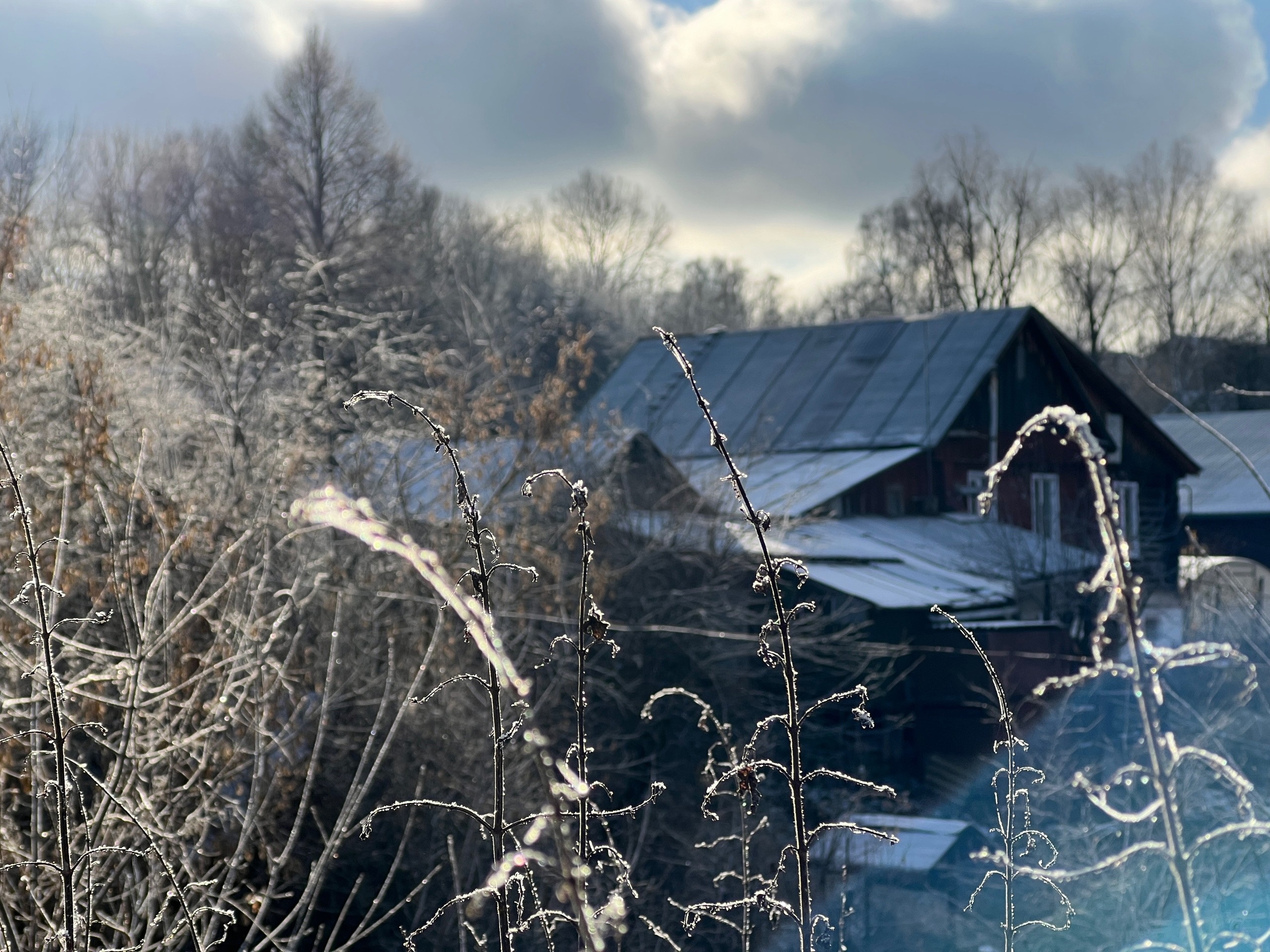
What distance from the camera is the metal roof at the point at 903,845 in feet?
36.7

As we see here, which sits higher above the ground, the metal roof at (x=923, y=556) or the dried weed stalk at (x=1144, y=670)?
the dried weed stalk at (x=1144, y=670)

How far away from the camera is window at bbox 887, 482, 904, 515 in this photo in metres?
19.2

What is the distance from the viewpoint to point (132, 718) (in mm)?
3773

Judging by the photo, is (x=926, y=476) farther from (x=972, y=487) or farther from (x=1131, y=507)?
(x=1131, y=507)

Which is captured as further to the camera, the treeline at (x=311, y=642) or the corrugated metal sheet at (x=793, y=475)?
the corrugated metal sheet at (x=793, y=475)

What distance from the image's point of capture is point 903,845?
12.0 metres

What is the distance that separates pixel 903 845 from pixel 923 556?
5.75 metres

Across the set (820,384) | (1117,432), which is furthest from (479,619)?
(1117,432)

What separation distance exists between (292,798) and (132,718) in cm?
576

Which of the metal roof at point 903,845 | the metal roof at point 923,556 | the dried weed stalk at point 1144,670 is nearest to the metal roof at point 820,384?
the metal roof at point 923,556

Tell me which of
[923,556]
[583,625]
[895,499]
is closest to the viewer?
[583,625]

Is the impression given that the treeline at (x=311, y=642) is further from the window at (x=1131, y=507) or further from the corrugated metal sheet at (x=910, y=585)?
the window at (x=1131, y=507)

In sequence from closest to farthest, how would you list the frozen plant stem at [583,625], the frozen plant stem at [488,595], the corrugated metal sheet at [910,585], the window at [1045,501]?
the frozen plant stem at [488,595] → the frozen plant stem at [583,625] → the corrugated metal sheet at [910,585] → the window at [1045,501]

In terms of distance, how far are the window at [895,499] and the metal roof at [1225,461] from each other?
48.5 ft
